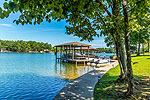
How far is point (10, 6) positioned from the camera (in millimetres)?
1964

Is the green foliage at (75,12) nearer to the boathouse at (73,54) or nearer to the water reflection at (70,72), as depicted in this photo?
the water reflection at (70,72)

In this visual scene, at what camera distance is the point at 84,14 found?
4074 mm

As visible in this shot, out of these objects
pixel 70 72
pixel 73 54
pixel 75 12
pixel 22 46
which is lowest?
pixel 70 72

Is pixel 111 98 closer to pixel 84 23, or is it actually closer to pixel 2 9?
pixel 84 23

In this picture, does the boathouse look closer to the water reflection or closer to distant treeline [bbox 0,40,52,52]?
the water reflection

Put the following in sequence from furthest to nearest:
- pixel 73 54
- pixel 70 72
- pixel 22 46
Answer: pixel 22 46
pixel 73 54
pixel 70 72

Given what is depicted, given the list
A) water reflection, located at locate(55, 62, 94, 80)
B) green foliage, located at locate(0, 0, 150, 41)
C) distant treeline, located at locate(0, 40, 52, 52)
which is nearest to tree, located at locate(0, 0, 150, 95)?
green foliage, located at locate(0, 0, 150, 41)

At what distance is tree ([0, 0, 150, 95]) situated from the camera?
7.56 ft

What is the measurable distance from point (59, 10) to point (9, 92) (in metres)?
7.12

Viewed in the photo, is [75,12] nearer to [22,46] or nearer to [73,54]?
[73,54]

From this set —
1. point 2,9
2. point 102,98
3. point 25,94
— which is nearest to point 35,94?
point 25,94

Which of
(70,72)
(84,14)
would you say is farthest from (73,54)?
(84,14)

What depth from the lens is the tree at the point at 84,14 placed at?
230 cm

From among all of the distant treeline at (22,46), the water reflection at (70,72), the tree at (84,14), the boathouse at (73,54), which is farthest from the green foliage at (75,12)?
the distant treeline at (22,46)
